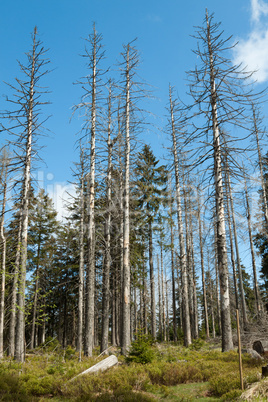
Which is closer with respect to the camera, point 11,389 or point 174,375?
point 11,389

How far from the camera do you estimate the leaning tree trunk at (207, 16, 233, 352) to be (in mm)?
11430

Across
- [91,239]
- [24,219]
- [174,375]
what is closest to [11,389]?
[174,375]

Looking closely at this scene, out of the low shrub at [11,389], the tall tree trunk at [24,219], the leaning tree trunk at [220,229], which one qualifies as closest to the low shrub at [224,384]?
the leaning tree trunk at [220,229]

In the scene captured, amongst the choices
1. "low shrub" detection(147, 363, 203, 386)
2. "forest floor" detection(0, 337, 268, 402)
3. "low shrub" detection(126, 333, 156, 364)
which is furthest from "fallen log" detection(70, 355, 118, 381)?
"low shrub" detection(147, 363, 203, 386)

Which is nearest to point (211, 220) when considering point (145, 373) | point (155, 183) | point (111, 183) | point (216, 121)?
point (216, 121)

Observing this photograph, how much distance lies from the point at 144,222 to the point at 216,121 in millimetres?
11022

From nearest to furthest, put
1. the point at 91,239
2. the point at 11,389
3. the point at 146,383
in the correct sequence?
the point at 11,389 < the point at 146,383 < the point at 91,239

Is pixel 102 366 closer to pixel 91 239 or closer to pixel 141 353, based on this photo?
pixel 141 353

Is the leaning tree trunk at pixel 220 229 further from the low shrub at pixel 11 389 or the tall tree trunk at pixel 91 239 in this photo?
the low shrub at pixel 11 389

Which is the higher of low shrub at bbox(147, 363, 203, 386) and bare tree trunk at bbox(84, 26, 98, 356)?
bare tree trunk at bbox(84, 26, 98, 356)

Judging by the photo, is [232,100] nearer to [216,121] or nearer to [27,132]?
[216,121]

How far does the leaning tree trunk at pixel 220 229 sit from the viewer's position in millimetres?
11430

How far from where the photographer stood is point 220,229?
12125 millimetres

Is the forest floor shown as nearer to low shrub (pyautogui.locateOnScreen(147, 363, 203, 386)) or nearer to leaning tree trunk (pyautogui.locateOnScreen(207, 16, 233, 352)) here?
low shrub (pyautogui.locateOnScreen(147, 363, 203, 386))
